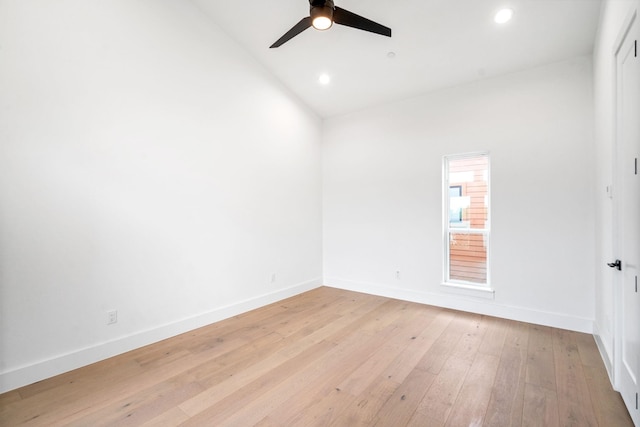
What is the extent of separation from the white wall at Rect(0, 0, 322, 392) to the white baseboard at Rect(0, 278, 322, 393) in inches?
0.5

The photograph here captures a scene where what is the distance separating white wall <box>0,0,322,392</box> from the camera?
2260 mm

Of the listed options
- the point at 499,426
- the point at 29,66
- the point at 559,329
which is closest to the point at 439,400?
the point at 499,426

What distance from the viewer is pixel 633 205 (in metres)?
1.78

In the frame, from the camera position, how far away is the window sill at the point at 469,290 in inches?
146

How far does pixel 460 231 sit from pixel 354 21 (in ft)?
9.72

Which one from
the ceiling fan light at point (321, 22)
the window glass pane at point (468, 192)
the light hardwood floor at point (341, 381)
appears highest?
the ceiling fan light at point (321, 22)

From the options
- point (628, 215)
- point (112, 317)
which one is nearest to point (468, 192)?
point (628, 215)

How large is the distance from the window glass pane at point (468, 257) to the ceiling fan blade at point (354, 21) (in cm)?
280

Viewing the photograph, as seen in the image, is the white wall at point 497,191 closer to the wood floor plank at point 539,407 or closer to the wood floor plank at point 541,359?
the wood floor plank at point 541,359

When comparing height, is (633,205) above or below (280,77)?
below

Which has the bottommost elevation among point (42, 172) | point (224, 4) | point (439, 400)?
point (439, 400)

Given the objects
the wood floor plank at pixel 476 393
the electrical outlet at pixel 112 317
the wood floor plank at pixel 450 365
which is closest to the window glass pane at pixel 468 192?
the wood floor plank at pixel 450 365

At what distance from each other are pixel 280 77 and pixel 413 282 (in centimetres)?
367

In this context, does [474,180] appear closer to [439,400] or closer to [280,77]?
[439,400]
